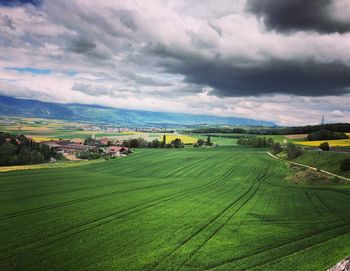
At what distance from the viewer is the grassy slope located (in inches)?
2424

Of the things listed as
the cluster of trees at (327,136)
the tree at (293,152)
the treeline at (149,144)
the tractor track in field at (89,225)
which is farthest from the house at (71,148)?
the cluster of trees at (327,136)

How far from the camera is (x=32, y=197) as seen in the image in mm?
34281

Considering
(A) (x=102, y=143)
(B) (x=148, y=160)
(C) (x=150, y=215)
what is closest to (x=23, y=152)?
(B) (x=148, y=160)

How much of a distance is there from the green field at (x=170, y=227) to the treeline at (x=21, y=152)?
51.4 m

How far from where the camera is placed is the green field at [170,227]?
55.9 ft

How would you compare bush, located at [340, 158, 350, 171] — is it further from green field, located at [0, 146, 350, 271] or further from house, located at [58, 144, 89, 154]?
house, located at [58, 144, 89, 154]

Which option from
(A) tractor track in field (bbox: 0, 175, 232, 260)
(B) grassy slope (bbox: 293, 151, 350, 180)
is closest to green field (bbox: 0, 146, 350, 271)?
(A) tractor track in field (bbox: 0, 175, 232, 260)

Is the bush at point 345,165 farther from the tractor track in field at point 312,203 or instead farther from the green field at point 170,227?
the tractor track in field at point 312,203

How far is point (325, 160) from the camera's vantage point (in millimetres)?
68562

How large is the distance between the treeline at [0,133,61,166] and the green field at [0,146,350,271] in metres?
51.4

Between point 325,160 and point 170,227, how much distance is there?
5823 centimetres

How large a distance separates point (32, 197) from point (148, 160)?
52851mm

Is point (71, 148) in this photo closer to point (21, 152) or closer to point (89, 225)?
point (21, 152)

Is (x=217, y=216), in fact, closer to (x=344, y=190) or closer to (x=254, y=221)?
(x=254, y=221)
